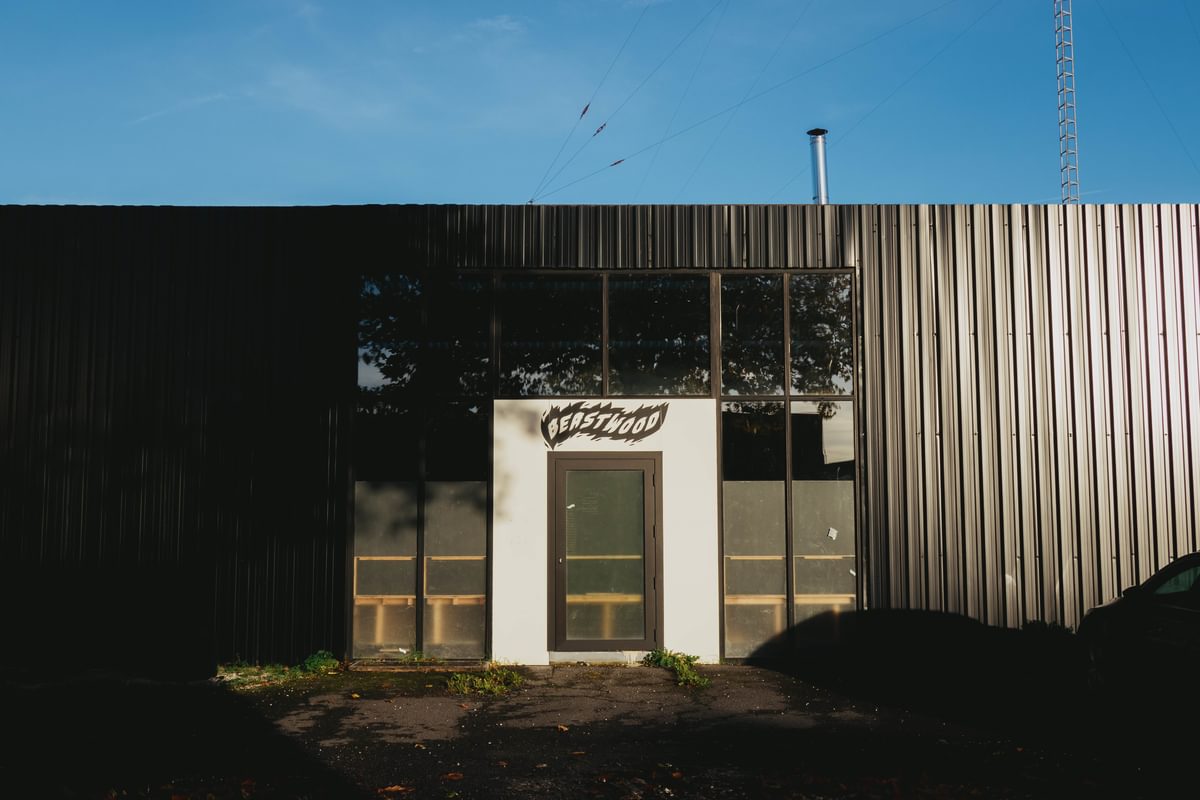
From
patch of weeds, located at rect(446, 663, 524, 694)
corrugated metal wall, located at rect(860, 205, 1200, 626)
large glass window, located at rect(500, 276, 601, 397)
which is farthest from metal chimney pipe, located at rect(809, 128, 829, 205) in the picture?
patch of weeds, located at rect(446, 663, 524, 694)

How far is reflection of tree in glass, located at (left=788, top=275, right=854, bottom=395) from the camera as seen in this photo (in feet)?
36.8

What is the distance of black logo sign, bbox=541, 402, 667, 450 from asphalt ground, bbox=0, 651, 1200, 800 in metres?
2.88

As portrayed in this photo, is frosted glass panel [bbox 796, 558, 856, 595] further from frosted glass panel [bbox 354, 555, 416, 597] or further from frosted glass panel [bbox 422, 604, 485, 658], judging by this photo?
frosted glass panel [bbox 354, 555, 416, 597]

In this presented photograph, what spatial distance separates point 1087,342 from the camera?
37.2ft

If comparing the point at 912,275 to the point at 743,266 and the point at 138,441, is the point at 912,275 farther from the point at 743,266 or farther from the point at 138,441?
the point at 138,441

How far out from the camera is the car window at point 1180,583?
7.99 m

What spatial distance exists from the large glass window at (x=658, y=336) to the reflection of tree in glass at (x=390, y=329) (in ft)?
8.31

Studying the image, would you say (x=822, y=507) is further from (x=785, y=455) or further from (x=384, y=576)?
(x=384, y=576)

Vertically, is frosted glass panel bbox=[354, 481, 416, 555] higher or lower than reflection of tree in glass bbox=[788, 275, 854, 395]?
lower

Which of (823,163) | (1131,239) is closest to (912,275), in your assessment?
(1131,239)

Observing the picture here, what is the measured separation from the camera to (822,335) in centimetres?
1129

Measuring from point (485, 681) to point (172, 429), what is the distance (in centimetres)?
508

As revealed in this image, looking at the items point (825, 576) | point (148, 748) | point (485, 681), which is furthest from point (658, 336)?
point (148, 748)

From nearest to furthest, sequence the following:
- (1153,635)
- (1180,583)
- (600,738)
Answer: (1153,635) → (600,738) → (1180,583)
